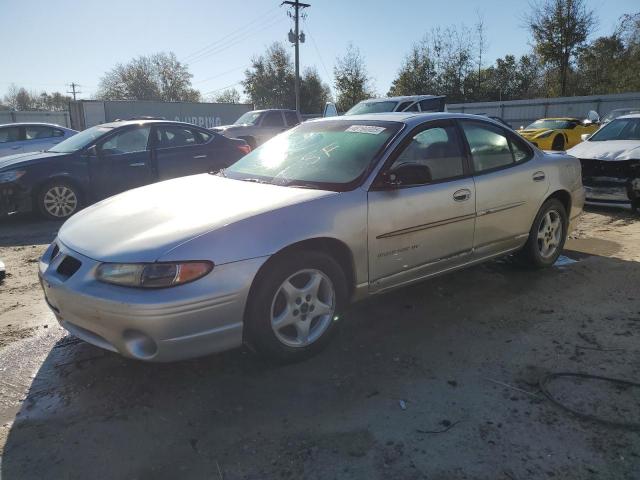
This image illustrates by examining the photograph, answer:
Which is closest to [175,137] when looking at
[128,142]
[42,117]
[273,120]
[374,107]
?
[128,142]

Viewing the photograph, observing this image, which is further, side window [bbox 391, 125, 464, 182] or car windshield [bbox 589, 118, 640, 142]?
car windshield [bbox 589, 118, 640, 142]

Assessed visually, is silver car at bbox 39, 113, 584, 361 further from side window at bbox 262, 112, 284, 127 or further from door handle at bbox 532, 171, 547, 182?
side window at bbox 262, 112, 284, 127

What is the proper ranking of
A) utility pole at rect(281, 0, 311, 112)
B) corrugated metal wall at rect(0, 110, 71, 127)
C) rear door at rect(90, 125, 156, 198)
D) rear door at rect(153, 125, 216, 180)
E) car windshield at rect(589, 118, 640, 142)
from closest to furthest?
rear door at rect(90, 125, 156, 198), rear door at rect(153, 125, 216, 180), car windshield at rect(589, 118, 640, 142), corrugated metal wall at rect(0, 110, 71, 127), utility pole at rect(281, 0, 311, 112)

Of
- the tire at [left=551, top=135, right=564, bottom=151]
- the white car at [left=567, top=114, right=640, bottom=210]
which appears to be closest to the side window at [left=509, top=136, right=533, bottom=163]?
the white car at [left=567, top=114, right=640, bottom=210]

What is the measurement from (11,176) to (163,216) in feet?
18.1

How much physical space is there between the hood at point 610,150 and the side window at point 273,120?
34.5 feet

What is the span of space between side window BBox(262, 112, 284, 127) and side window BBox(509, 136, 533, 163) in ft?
42.4

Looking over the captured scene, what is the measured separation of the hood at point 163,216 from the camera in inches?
109

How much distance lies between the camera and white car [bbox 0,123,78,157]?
1125 centimetres

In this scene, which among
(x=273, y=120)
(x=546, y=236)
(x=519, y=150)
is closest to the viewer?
(x=519, y=150)

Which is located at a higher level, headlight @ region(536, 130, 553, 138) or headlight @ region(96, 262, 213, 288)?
headlight @ region(536, 130, 553, 138)

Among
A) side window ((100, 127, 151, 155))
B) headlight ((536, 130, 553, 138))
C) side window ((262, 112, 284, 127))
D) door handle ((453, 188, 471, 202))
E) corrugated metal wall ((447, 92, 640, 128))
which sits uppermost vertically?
corrugated metal wall ((447, 92, 640, 128))

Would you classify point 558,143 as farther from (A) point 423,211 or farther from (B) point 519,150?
(A) point 423,211

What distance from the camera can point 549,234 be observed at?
496cm
